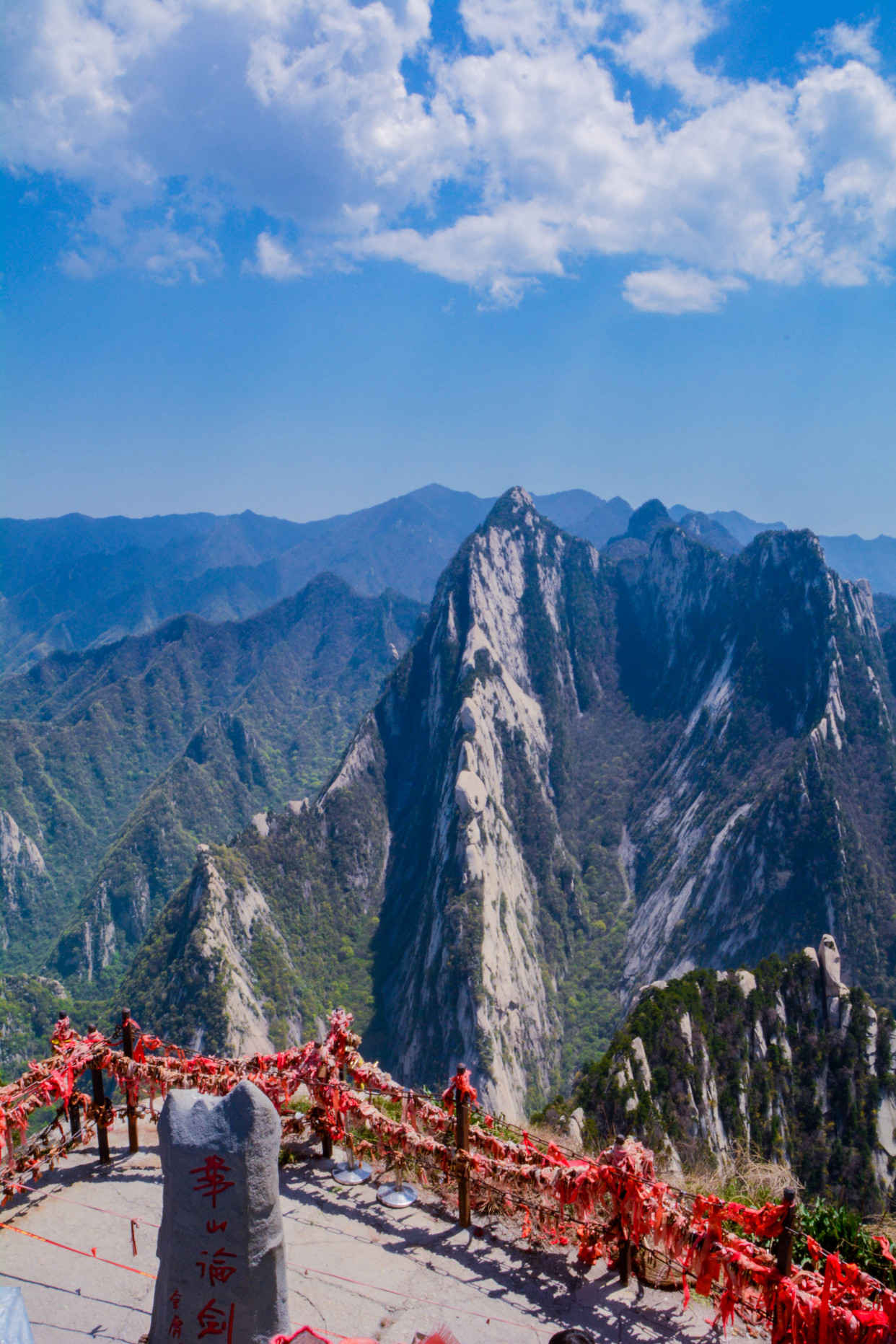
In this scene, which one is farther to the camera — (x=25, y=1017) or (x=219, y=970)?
(x=25, y=1017)

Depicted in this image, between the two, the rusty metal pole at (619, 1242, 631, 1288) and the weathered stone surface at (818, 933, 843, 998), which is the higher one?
the rusty metal pole at (619, 1242, 631, 1288)

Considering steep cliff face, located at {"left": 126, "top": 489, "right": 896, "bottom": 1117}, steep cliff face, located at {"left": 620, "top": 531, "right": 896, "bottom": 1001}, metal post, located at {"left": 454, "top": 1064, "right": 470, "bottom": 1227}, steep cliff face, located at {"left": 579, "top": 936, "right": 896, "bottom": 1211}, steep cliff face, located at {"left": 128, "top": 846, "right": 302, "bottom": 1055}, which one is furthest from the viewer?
steep cliff face, located at {"left": 126, "top": 489, "right": 896, "bottom": 1117}

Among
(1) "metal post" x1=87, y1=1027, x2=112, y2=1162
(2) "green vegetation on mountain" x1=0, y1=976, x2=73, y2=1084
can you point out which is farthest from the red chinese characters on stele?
(2) "green vegetation on mountain" x1=0, y1=976, x2=73, y2=1084

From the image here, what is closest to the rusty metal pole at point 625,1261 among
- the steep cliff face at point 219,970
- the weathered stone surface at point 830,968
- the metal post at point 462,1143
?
the metal post at point 462,1143

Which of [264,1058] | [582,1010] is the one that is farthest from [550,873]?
[264,1058]

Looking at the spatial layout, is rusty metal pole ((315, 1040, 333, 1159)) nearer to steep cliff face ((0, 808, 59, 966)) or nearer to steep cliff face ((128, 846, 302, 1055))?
steep cliff face ((128, 846, 302, 1055))

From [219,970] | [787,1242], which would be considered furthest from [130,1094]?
[219,970]

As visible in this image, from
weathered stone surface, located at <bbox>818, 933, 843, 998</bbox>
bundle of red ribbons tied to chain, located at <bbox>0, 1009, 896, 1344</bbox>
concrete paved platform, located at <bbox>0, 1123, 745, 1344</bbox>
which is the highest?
bundle of red ribbons tied to chain, located at <bbox>0, 1009, 896, 1344</bbox>

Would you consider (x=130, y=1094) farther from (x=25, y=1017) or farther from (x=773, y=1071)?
(x=25, y=1017)
